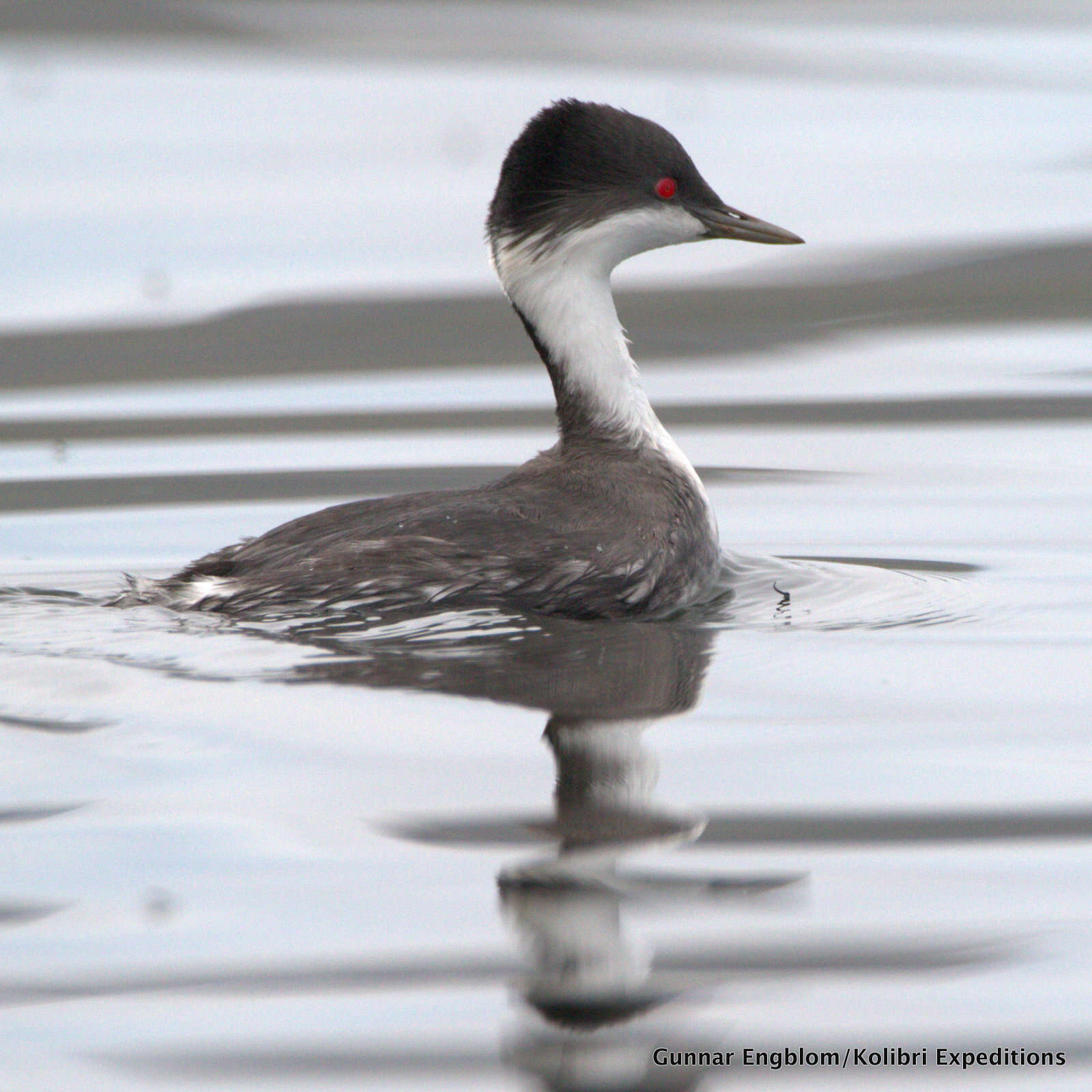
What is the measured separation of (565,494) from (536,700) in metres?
0.98

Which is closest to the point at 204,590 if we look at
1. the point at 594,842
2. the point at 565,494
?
the point at 565,494

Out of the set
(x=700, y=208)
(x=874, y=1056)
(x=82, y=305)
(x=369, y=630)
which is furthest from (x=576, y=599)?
(x=82, y=305)

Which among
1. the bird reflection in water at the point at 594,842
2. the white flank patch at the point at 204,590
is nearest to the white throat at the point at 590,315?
the bird reflection in water at the point at 594,842

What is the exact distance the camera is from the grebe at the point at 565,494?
544 cm

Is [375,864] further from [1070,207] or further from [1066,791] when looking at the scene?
[1070,207]

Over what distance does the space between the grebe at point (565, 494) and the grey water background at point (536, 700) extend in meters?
0.13

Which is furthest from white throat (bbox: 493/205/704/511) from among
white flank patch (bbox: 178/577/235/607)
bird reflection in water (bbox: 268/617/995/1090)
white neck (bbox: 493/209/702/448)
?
white flank patch (bbox: 178/577/235/607)

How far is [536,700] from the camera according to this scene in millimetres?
4973

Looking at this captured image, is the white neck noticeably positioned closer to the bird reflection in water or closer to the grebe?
the grebe

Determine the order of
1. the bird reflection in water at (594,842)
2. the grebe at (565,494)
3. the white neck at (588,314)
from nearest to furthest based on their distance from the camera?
the bird reflection in water at (594,842) < the grebe at (565,494) < the white neck at (588,314)

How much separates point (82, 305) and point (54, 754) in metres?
6.24

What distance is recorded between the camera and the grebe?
5.44 meters

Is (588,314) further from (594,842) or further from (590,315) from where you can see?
(594,842)

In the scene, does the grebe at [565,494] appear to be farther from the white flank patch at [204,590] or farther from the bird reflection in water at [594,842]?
the bird reflection in water at [594,842]
